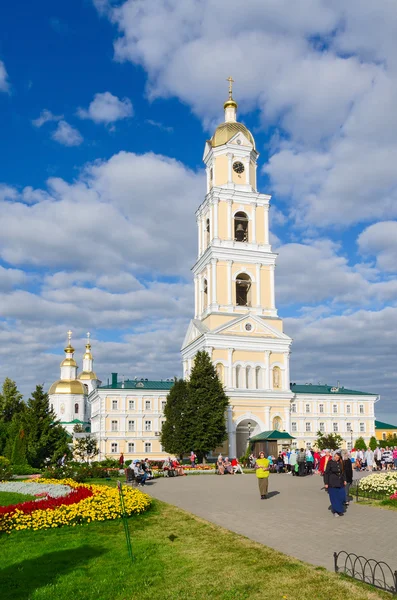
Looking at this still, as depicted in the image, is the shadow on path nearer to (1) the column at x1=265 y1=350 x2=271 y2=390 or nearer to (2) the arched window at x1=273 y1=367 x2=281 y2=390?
(1) the column at x1=265 y1=350 x2=271 y2=390

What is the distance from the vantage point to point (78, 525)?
13180 mm

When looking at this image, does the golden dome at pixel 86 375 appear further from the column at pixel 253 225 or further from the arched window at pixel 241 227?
the column at pixel 253 225

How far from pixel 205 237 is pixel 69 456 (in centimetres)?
2525

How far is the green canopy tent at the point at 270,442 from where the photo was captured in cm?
4203

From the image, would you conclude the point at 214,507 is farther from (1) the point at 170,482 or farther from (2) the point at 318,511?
(1) the point at 170,482

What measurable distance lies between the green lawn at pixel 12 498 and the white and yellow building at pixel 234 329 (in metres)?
30.8

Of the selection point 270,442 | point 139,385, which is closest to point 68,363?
point 139,385

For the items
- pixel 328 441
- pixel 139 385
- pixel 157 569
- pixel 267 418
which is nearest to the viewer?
pixel 157 569

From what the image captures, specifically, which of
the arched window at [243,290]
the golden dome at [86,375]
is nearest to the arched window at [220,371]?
the arched window at [243,290]

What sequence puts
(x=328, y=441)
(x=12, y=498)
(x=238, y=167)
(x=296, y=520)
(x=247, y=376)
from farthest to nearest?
(x=328, y=441) → (x=238, y=167) → (x=247, y=376) → (x=12, y=498) → (x=296, y=520)

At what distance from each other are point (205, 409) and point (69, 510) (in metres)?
29.4

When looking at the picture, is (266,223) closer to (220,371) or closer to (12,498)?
(220,371)

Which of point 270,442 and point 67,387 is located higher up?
point 67,387

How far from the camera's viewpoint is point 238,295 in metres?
54.3
